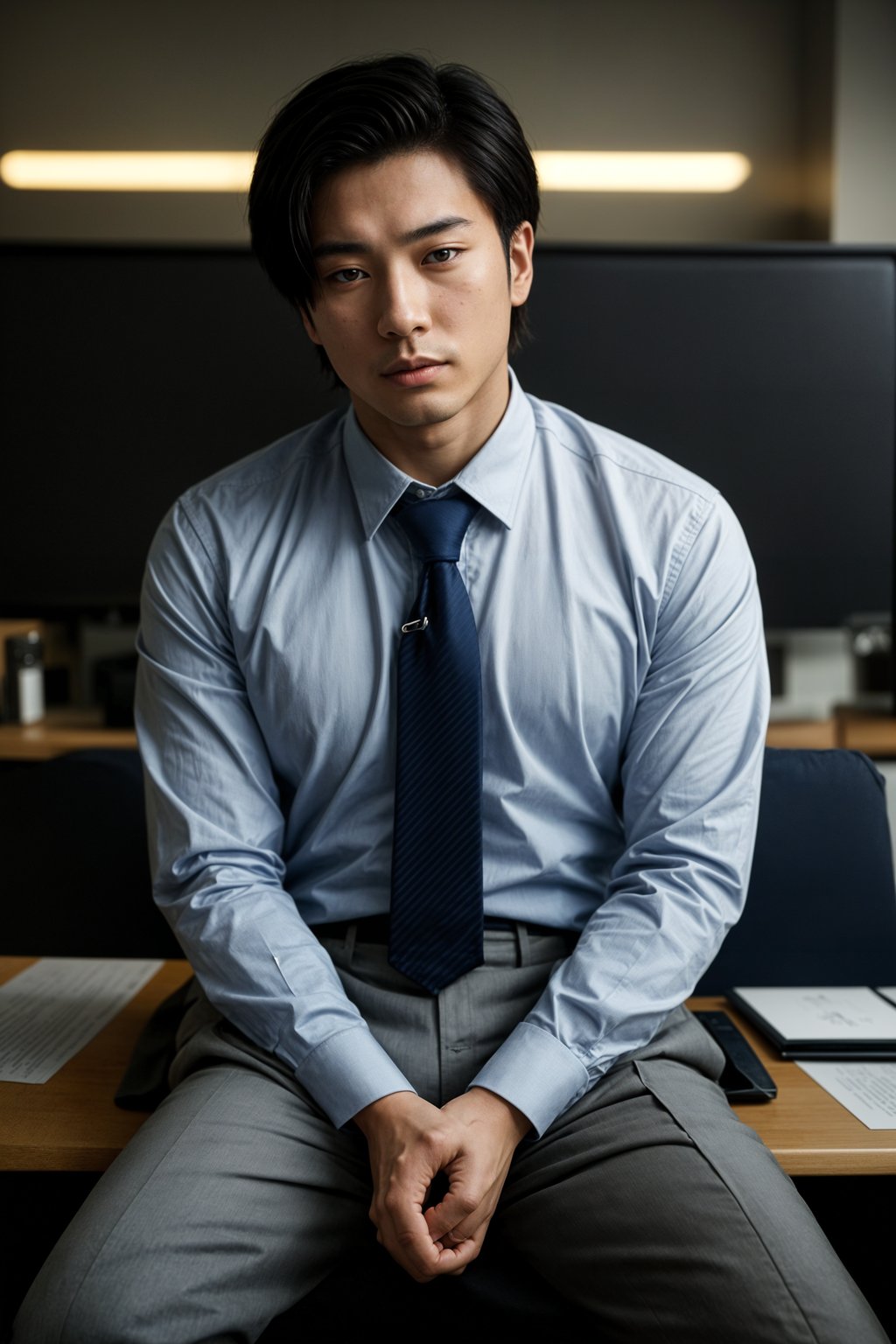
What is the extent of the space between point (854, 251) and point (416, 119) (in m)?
2.10

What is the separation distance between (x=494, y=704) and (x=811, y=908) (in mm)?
654

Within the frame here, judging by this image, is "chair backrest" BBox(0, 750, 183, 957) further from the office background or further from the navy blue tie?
the office background

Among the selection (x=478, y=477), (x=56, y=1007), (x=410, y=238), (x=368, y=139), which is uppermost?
(x=368, y=139)

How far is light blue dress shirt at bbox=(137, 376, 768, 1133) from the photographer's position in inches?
55.4

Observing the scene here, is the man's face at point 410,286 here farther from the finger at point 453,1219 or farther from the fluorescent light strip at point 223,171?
the fluorescent light strip at point 223,171

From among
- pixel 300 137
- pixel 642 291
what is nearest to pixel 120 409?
pixel 642 291

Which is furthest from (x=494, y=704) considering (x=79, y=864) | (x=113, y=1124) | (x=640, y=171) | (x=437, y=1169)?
(x=640, y=171)

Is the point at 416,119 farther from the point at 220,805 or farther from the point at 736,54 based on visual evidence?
the point at 736,54

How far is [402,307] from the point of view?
1.38 metres

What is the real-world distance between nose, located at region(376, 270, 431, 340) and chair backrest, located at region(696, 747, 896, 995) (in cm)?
87

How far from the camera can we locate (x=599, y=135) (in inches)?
139

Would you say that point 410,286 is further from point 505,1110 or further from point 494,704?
point 505,1110

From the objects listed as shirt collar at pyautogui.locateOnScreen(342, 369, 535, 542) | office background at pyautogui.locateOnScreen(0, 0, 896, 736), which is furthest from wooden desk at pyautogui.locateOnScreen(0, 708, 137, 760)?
shirt collar at pyautogui.locateOnScreen(342, 369, 535, 542)

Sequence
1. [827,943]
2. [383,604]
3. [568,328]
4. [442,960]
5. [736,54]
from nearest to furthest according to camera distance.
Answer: [442,960] → [383,604] → [827,943] → [568,328] → [736,54]
